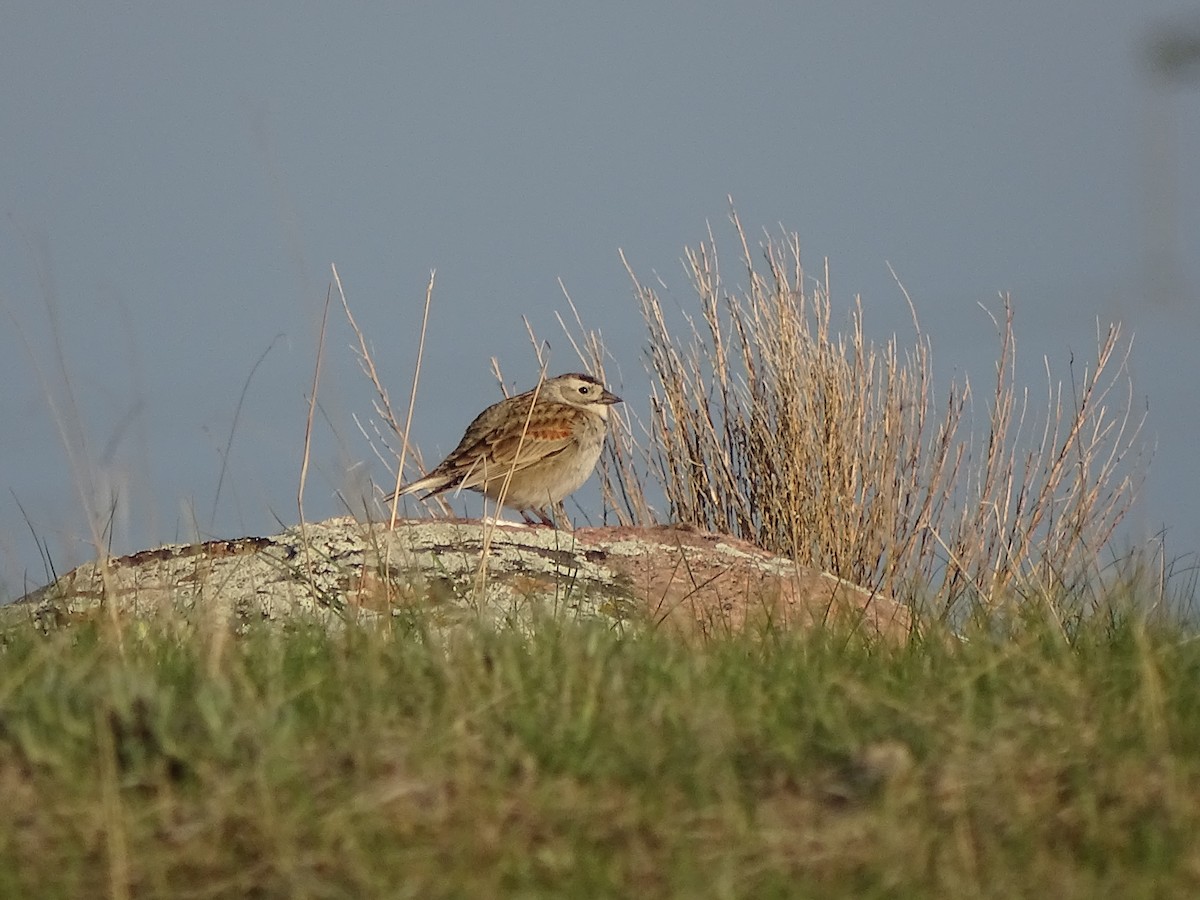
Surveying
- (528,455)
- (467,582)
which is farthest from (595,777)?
(528,455)

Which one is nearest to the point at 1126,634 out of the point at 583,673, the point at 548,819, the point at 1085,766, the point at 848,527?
the point at 1085,766

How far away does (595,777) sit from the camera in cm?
282

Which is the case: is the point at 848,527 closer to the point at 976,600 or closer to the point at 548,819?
the point at 976,600

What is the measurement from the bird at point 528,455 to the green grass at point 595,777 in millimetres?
4363

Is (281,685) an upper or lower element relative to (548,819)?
upper

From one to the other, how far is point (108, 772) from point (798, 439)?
19.4 feet

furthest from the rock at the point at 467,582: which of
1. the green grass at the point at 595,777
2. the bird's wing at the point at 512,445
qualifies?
the bird's wing at the point at 512,445

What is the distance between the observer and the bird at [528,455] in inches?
309

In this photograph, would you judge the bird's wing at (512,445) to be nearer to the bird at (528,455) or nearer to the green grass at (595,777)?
the bird at (528,455)

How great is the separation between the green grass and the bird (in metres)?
4.36

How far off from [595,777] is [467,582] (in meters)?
2.31

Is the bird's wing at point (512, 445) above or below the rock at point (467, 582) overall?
above

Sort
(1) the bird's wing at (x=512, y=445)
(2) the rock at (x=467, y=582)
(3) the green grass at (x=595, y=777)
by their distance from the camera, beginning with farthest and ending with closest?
1. (1) the bird's wing at (x=512, y=445)
2. (2) the rock at (x=467, y=582)
3. (3) the green grass at (x=595, y=777)

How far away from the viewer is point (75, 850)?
262 centimetres
